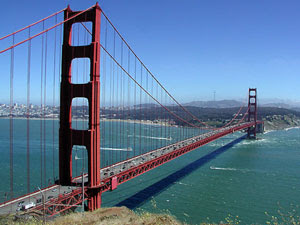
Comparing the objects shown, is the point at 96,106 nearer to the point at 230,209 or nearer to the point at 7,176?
the point at 230,209

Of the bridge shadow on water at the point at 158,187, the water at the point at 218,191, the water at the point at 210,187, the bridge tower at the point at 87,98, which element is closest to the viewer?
the bridge tower at the point at 87,98

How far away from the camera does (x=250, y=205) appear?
1170 centimetres

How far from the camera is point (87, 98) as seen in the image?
820cm

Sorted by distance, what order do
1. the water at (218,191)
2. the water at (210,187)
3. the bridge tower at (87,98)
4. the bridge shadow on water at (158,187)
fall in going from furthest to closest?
the bridge shadow on water at (158,187) → the water at (210,187) → the water at (218,191) → the bridge tower at (87,98)

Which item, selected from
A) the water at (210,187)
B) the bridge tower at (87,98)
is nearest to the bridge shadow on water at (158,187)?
the water at (210,187)

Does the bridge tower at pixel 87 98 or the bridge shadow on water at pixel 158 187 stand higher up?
the bridge tower at pixel 87 98

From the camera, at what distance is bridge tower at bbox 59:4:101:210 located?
26.8 feet

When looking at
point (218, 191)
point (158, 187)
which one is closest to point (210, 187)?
point (218, 191)

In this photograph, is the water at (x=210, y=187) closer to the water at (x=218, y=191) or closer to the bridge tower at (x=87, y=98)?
the water at (x=218, y=191)

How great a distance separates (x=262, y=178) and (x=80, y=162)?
37.2ft

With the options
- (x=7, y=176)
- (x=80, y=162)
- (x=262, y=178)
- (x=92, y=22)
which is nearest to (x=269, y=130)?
(x=262, y=178)

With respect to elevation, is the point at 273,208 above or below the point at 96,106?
below

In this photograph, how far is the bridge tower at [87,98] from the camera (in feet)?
26.8

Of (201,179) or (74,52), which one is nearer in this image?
(74,52)
